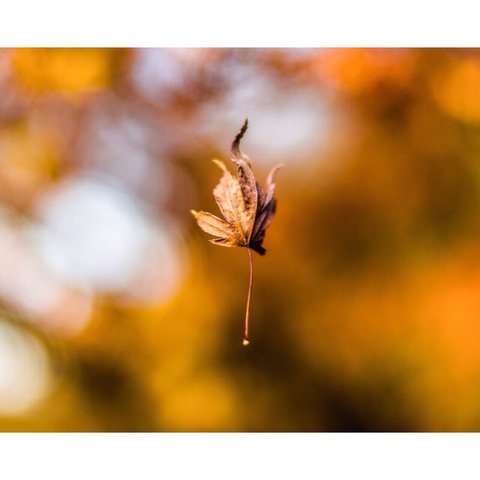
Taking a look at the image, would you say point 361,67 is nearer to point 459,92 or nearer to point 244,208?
point 459,92

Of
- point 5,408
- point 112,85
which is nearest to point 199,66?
point 112,85

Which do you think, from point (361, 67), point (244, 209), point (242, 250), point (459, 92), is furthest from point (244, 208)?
point (459, 92)

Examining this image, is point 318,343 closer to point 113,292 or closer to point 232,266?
point 232,266

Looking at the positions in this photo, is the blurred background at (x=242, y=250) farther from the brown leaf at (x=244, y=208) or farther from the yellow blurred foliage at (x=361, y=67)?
the brown leaf at (x=244, y=208)

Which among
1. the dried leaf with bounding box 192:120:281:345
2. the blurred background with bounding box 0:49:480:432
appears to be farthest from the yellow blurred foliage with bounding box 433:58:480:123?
the dried leaf with bounding box 192:120:281:345

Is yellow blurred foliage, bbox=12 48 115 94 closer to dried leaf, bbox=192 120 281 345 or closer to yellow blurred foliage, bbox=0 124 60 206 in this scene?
yellow blurred foliage, bbox=0 124 60 206

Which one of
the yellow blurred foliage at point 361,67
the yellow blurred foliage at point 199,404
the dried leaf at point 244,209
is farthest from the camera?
the yellow blurred foliage at point 199,404

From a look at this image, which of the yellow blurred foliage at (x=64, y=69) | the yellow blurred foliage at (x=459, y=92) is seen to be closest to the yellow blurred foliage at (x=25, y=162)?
the yellow blurred foliage at (x=64, y=69)

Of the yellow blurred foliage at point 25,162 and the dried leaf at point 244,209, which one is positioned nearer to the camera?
the dried leaf at point 244,209
